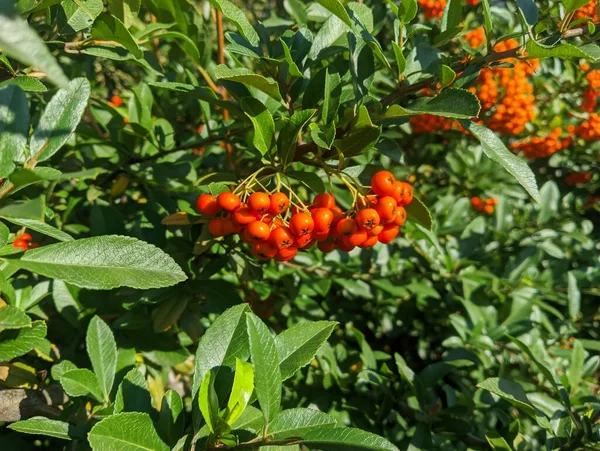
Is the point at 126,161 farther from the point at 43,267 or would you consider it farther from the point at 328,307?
the point at 328,307

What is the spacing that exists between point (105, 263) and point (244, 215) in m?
0.42

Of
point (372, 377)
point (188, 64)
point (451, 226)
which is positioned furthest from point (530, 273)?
point (188, 64)

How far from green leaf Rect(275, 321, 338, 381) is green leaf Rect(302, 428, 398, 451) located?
0.64 ft

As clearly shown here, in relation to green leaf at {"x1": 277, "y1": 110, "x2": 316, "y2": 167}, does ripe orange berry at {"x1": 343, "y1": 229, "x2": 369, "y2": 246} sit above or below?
below

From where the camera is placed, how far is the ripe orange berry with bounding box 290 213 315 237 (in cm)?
144

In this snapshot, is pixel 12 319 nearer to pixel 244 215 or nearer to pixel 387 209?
pixel 244 215

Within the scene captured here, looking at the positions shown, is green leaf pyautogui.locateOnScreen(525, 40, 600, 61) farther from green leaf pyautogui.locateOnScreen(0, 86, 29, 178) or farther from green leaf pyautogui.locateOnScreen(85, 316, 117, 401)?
green leaf pyautogui.locateOnScreen(85, 316, 117, 401)

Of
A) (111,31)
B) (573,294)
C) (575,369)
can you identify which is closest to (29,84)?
(111,31)

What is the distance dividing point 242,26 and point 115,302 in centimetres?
110

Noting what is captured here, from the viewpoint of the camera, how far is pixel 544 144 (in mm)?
3594

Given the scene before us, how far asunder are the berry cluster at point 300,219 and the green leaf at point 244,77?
293 mm

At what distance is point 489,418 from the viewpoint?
2.41 metres

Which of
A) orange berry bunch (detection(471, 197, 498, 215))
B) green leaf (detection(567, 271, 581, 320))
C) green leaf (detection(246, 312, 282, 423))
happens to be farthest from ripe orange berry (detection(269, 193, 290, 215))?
orange berry bunch (detection(471, 197, 498, 215))

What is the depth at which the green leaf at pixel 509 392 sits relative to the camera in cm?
159
